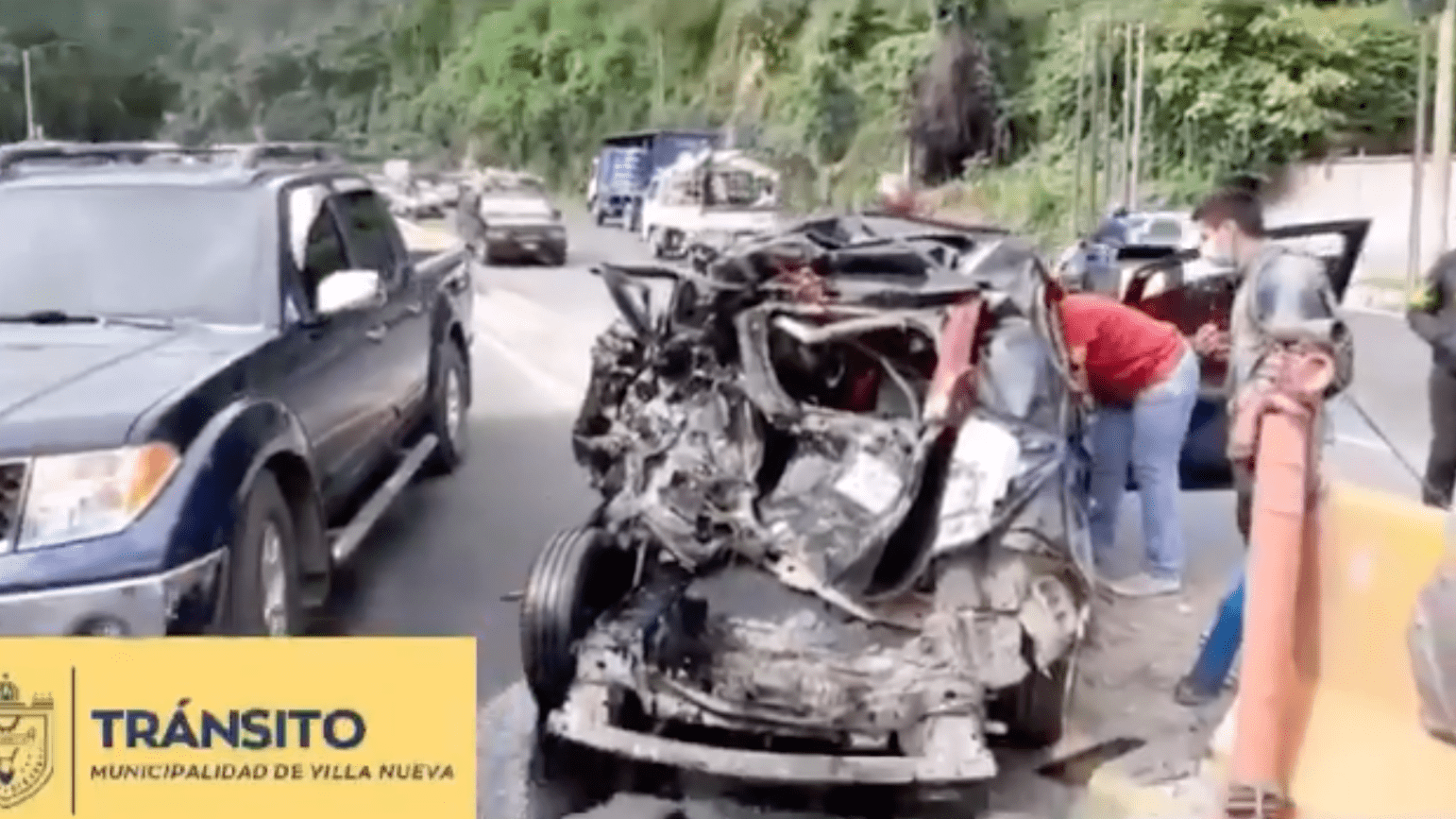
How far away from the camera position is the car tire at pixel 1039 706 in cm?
372

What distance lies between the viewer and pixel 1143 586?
4242mm

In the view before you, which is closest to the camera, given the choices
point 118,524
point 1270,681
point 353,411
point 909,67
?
point 118,524

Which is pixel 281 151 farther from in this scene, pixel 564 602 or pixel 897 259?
pixel 897 259

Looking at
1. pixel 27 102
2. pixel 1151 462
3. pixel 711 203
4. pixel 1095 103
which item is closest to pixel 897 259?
pixel 711 203

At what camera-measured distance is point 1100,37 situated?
145 inches

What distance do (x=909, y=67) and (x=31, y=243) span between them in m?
1.88

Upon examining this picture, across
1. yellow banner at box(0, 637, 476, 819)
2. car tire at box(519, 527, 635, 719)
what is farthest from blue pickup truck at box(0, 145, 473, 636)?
car tire at box(519, 527, 635, 719)

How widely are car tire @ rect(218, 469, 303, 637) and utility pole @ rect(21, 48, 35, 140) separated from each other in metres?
0.85

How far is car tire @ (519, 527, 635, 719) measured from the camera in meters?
3.79

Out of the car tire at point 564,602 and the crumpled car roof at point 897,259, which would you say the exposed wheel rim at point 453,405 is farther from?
the crumpled car roof at point 897,259

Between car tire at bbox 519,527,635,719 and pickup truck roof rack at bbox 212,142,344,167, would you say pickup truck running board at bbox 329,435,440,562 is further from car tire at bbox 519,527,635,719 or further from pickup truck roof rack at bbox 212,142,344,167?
pickup truck roof rack at bbox 212,142,344,167

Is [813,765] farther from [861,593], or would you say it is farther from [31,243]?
[31,243]

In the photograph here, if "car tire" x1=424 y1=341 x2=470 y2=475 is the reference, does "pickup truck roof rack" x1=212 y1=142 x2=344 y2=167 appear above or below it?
above

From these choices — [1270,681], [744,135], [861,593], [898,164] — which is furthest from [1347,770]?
[744,135]
